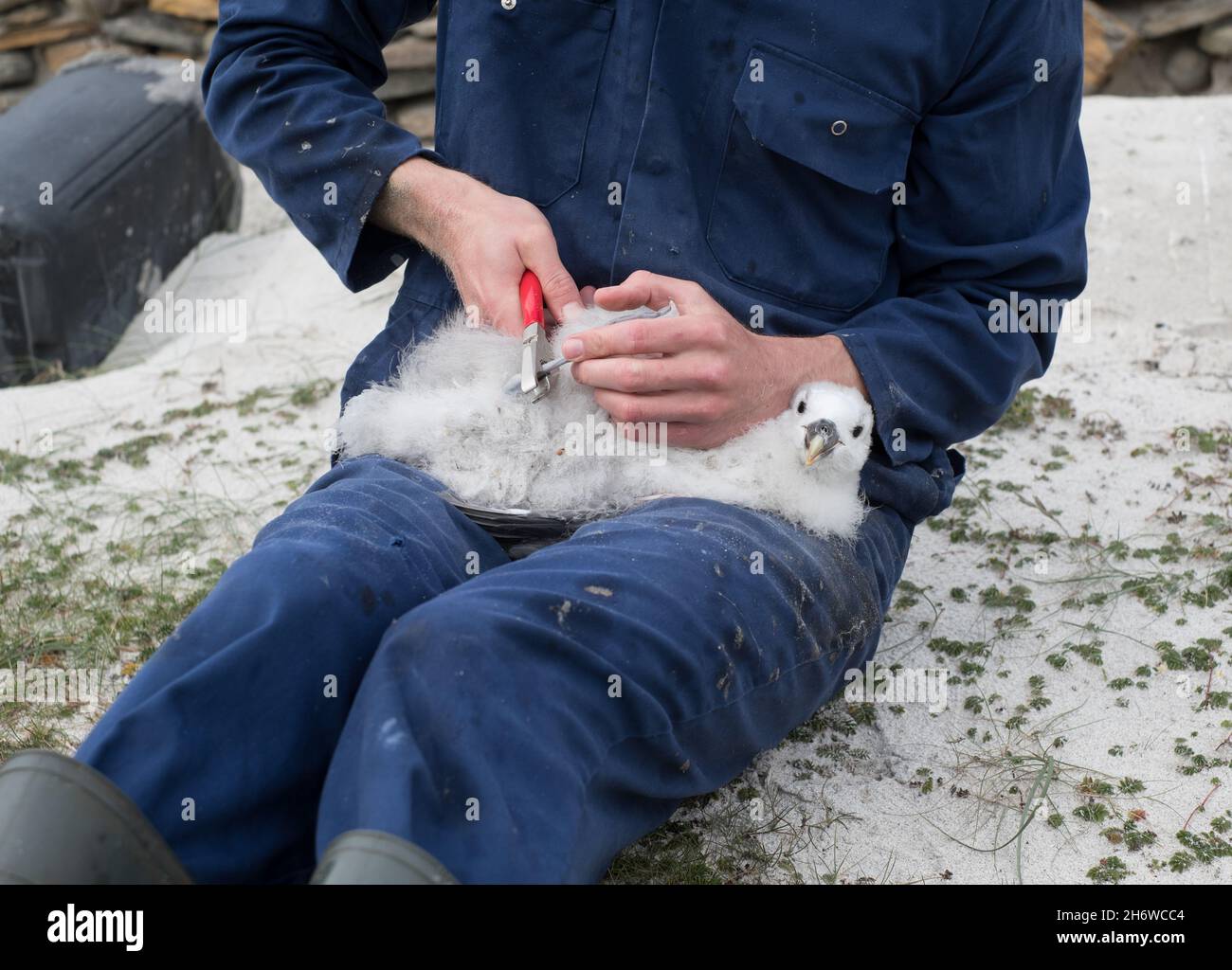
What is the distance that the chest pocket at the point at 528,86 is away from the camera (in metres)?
2.26

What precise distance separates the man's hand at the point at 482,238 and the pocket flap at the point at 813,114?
0.42 m

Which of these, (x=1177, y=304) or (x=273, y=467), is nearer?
(x=273, y=467)

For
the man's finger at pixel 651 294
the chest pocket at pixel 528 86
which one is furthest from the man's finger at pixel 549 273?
the chest pocket at pixel 528 86

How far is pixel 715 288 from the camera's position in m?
2.25

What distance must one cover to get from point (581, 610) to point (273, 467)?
222 cm

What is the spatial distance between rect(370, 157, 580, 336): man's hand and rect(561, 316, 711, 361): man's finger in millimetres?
193

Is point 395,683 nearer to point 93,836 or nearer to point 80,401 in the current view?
point 93,836

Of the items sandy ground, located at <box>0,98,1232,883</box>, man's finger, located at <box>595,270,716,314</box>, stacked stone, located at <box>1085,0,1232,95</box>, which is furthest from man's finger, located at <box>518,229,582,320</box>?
stacked stone, located at <box>1085,0,1232,95</box>

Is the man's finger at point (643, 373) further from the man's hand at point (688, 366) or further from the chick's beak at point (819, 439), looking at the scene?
the chick's beak at point (819, 439)

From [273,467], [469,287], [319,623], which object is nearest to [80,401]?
[273,467]

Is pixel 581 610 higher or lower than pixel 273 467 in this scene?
higher

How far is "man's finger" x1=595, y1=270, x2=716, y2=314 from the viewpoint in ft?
6.67

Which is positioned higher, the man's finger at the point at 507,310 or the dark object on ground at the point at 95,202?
the man's finger at the point at 507,310

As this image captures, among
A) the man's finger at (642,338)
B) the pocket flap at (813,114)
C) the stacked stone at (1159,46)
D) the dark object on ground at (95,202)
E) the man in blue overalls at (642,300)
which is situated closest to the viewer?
the man in blue overalls at (642,300)
